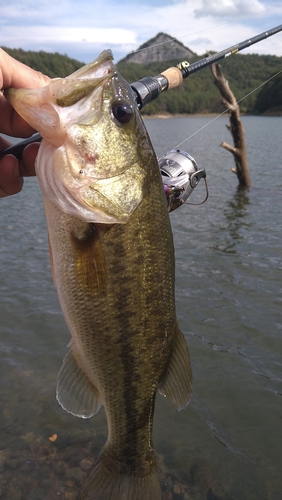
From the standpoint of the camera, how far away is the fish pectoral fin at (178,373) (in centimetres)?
228

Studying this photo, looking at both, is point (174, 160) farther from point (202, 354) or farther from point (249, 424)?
point (249, 424)

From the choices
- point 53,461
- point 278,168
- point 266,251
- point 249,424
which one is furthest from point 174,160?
point 278,168

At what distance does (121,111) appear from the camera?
6.38 ft

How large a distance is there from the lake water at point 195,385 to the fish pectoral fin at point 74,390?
1.75 meters

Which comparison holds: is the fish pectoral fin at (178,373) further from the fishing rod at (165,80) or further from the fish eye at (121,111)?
the fishing rod at (165,80)

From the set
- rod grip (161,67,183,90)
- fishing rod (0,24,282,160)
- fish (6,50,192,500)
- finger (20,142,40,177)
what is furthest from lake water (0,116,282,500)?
rod grip (161,67,183,90)

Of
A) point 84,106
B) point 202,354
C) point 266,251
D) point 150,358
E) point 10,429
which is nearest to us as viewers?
point 84,106

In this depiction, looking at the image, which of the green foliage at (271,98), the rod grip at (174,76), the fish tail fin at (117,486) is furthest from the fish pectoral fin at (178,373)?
the green foliage at (271,98)

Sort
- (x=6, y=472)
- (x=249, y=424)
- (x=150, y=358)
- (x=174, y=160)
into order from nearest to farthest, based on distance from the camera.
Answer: (x=150, y=358), (x=6, y=472), (x=249, y=424), (x=174, y=160)

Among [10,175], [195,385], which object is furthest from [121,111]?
[195,385]

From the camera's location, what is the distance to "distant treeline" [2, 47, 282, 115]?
283ft

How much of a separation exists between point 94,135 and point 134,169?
240mm

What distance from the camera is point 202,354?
5613 mm

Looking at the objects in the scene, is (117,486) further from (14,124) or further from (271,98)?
(271,98)
